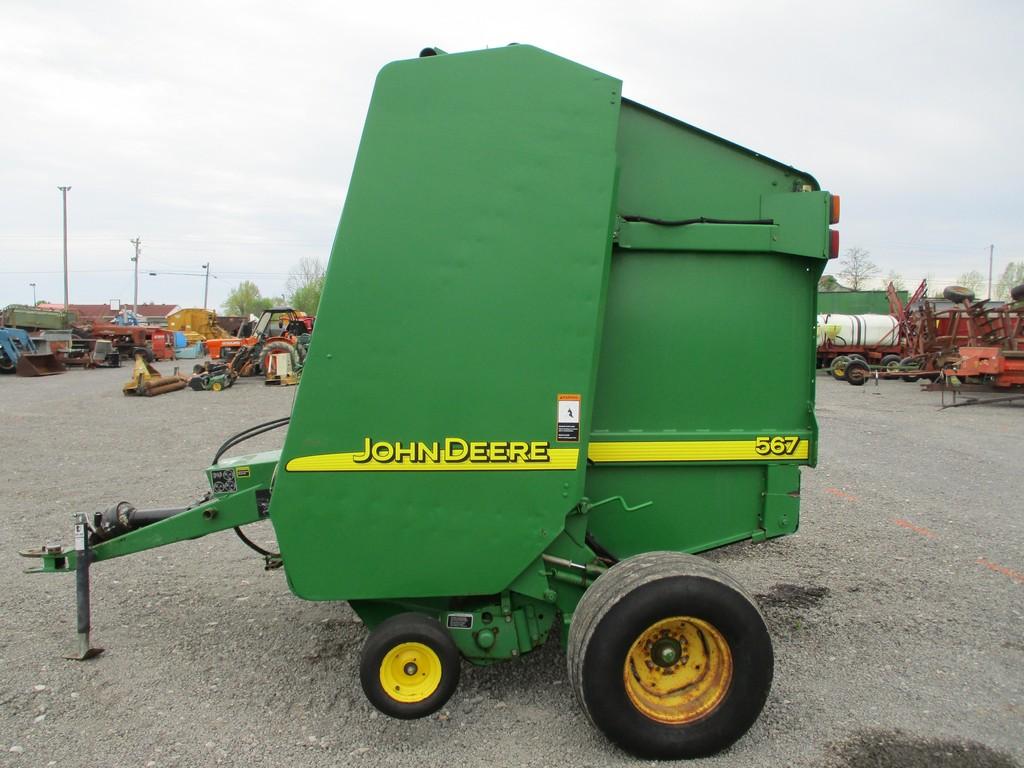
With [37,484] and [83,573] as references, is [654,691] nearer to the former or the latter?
[83,573]

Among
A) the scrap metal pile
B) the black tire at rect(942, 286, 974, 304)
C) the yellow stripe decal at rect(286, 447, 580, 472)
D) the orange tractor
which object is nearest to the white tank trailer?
the black tire at rect(942, 286, 974, 304)

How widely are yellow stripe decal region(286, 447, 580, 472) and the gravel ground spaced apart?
1.13 m

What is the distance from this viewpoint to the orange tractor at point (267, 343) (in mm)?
19297

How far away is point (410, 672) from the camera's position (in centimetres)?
293

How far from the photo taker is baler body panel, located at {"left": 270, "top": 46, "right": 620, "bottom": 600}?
282cm

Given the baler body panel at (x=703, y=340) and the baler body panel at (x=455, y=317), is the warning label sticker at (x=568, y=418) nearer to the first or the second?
the baler body panel at (x=455, y=317)

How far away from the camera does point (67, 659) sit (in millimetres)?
3588

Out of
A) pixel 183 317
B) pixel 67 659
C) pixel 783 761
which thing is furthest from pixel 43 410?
pixel 183 317

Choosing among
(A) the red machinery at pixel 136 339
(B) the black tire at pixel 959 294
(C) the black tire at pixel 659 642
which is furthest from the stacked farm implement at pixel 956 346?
(A) the red machinery at pixel 136 339

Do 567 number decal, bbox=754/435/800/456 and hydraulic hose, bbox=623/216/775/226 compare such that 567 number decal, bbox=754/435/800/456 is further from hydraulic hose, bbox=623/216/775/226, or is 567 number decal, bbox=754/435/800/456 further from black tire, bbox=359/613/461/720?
black tire, bbox=359/613/461/720

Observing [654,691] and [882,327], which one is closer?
[654,691]

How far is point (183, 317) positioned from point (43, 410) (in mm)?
24869

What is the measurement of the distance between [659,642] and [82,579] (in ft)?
9.08

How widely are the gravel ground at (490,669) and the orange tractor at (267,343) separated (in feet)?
40.7
